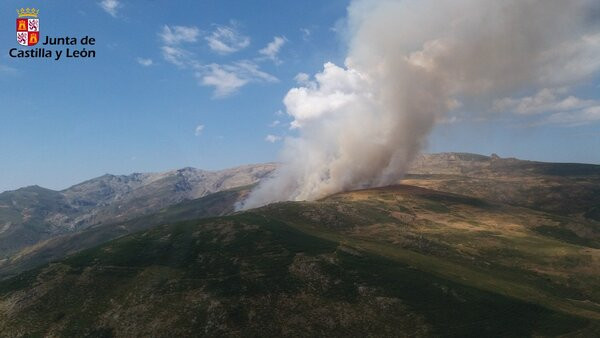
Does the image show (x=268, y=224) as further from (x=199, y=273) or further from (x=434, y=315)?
(x=434, y=315)

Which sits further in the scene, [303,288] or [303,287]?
[303,287]

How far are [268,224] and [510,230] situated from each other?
116 meters

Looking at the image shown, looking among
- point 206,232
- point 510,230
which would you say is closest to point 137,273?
point 206,232

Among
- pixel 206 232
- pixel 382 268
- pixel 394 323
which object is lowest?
pixel 394 323

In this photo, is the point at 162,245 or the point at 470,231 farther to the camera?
the point at 470,231

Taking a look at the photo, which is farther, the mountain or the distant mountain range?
the mountain

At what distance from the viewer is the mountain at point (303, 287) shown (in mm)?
98375

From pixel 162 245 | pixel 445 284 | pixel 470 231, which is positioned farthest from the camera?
pixel 470 231

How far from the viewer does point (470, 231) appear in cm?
18762

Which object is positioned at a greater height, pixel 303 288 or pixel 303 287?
pixel 303 287

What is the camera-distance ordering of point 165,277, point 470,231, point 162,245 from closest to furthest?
point 165,277, point 162,245, point 470,231

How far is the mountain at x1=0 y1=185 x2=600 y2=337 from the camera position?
98.4 meters

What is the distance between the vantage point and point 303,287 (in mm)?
114438

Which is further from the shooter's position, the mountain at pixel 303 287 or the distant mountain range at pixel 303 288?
the mountain at pixel 303 287
